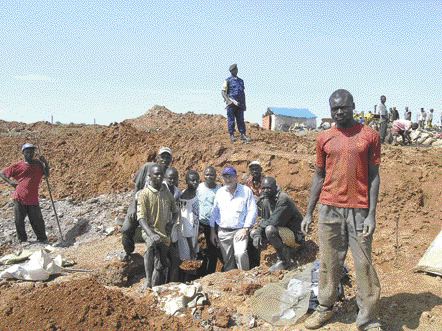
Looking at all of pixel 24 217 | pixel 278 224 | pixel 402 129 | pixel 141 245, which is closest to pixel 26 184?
pixel 24 217

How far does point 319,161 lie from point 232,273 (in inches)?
91.5

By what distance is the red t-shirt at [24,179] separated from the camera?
28.1 ft

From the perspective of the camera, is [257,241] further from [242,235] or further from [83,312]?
[83,312]

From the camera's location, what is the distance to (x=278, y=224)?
5969mm

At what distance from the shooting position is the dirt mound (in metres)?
4.50

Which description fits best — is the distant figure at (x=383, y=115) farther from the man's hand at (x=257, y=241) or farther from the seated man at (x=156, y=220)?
the seated man at (x=156, y=220)

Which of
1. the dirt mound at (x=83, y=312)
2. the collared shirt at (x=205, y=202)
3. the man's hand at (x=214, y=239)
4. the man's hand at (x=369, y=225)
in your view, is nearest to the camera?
the man's hand at (x=369, y=225)

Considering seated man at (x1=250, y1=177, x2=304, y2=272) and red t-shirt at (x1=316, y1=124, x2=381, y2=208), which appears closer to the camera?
red t-shirt at (x1=316, y1=124, x2=381, y2=208)

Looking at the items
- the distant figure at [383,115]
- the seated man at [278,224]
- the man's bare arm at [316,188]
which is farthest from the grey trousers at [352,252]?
the distant figure at [383,115]

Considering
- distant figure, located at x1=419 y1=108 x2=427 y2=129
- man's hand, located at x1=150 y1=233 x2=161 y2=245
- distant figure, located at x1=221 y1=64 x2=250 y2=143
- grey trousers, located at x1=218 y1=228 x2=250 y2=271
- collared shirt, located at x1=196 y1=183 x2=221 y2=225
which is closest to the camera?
man's hand, located at x1=150 y1=233 x2=161 y2=245

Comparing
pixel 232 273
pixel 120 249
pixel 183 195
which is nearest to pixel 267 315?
pixel 232 273

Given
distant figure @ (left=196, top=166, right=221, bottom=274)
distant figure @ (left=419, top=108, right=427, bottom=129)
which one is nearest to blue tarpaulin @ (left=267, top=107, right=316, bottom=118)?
distant figure @ (left=419, top=108, right=427, bottom=129)

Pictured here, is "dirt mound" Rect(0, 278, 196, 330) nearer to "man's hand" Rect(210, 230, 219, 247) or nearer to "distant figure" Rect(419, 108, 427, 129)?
"man's hand" Rect(210, 230, 219, 247)

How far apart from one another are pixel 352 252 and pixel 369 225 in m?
0.31
